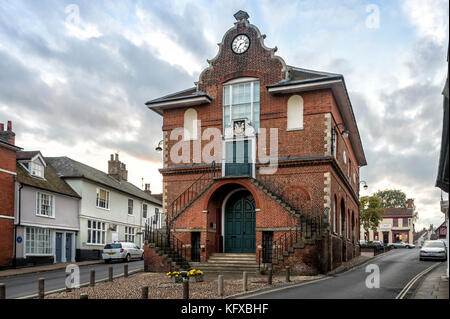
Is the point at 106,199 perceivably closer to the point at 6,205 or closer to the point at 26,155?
the point at 26,155

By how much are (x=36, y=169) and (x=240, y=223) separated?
16.0 m

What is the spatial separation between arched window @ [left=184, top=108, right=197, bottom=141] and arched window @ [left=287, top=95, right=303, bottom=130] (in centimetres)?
527

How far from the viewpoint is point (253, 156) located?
2472 cm

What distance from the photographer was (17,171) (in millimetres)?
30750

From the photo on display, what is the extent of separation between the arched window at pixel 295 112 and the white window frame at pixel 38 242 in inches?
708

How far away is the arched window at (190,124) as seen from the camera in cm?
2633

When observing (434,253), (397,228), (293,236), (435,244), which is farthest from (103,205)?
(397,228)

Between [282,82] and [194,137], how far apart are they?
562cm

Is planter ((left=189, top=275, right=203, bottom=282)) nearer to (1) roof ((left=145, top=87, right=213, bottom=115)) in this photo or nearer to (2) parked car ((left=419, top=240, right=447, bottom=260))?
(1) roof ((left=145, top=87, right=213, bottom=115))

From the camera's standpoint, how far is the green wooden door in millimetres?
24766

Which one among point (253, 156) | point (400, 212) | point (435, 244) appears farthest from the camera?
point (400, 212)

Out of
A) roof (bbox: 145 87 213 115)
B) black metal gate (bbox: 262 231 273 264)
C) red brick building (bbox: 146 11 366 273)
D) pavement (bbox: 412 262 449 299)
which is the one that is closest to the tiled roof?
roof (bbox: 145 87 213 115)

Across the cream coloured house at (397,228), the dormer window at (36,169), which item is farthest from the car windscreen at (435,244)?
the cream coloured house at (397,228)

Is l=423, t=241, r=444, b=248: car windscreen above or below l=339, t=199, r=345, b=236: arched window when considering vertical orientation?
below
